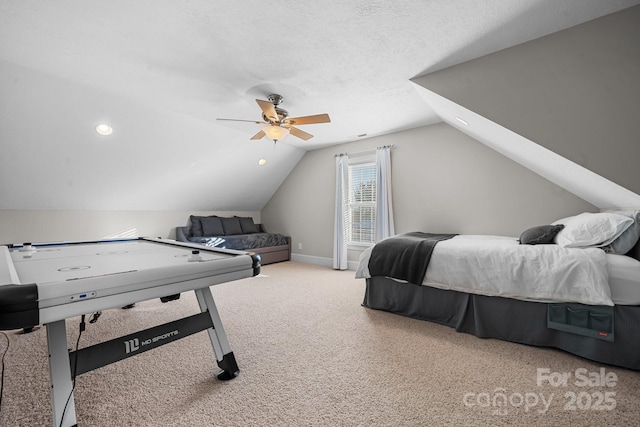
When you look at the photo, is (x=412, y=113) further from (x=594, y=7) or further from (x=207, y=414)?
(x=207, y=414)

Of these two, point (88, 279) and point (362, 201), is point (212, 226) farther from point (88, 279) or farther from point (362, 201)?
point (88, 279)

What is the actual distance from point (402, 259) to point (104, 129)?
3729 millimetres

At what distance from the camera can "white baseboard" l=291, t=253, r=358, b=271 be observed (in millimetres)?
4913

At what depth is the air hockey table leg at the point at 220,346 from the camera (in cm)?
167

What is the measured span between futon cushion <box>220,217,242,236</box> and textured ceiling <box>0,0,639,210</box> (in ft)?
4.04

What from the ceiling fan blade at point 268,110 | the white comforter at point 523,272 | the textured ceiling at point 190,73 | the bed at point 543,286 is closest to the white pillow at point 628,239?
the bed at point 543,286

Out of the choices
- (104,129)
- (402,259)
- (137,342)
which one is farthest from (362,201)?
(137,342)

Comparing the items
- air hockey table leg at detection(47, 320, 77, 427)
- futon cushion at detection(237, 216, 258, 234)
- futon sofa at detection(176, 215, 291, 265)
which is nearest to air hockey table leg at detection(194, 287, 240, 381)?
air hockey table leg at detection(47, 320, 77, 427)

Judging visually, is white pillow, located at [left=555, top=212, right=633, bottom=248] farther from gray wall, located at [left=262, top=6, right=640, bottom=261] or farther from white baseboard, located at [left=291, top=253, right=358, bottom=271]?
white baseboard, located at [left=291, top=253, right=358, bottom=271]

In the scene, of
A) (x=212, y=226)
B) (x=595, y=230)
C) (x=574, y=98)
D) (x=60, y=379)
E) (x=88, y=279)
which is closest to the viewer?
(x=88, y=279)

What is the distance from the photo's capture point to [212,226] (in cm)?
523

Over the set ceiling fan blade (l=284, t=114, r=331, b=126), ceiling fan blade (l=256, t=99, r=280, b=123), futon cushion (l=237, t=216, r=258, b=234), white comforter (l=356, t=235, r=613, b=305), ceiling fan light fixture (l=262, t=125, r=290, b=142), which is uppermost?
ceiling fan blade (l=256, t=99, r=280, b=123)

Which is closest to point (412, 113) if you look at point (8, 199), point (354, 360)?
point (354, 360)

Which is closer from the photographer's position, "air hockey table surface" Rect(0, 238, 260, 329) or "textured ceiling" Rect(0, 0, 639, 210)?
"air hockey table surface" Rect(0, 238, 260, 329)
